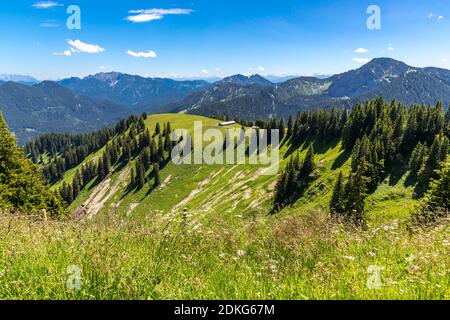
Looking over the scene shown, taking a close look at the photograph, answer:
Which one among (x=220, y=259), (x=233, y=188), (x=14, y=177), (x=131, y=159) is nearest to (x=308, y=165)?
(x=233, y=188)

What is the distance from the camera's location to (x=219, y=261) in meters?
6.52

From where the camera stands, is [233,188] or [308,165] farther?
[233,188]

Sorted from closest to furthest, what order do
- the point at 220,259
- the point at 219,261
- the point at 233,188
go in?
the point at 219,261
the point at 220,259
the point at 233,188

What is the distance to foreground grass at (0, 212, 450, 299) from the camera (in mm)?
5145

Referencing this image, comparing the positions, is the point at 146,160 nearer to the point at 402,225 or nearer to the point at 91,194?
the point at 91,194

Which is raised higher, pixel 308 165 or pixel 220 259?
pixel 220 259

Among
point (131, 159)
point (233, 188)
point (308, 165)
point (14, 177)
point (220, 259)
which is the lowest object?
point (233, 188)

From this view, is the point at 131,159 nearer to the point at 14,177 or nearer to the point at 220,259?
the point at 14,177

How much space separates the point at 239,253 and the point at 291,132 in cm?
14952

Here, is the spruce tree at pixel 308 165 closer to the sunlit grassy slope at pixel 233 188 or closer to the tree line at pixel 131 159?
the sunlit grassy slope at pixel 233 188

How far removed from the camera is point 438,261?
5.96 meters

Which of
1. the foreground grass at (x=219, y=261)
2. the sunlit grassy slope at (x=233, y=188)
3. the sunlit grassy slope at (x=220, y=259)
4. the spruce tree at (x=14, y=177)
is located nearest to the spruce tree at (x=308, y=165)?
the sunlit grassy slope at (x=233, y=188)

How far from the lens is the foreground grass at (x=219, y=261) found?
5.14 meters
